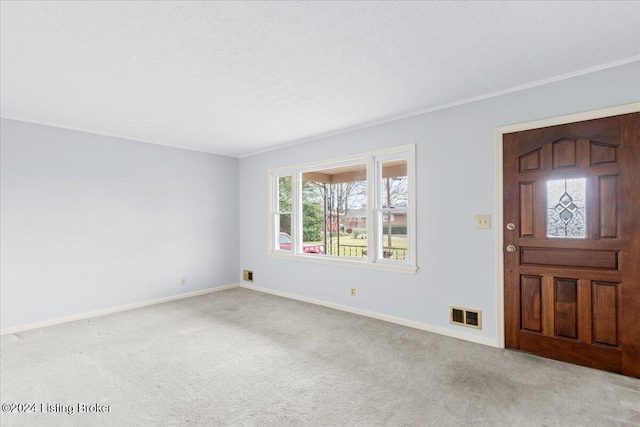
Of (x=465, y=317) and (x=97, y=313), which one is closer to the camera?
(x=465, y=317)

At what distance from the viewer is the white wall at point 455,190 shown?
2.74 metres

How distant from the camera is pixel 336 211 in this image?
4668 millimetres

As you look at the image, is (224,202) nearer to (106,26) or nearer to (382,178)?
(382,178)

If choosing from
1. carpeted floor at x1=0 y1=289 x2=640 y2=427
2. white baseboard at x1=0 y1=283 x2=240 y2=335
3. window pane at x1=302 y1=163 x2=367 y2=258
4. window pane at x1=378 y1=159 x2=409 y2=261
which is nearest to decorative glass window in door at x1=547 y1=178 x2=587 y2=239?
carpeted floor at x1=0 y1=289 x2=640 y2=427

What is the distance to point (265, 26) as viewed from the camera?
1990 mm

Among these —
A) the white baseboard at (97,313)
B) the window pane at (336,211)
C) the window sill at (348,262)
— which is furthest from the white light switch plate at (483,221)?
the white baseboard at (97,313)

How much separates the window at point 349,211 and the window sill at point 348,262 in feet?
0.04

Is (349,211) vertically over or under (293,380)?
over

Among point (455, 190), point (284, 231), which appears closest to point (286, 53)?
point (455, 190)

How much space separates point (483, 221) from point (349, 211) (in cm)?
179

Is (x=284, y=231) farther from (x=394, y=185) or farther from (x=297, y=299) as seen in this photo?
(x=394, y=185)

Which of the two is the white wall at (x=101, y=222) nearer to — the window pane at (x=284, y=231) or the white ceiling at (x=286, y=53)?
the white ceiling at (x=286, y=53)

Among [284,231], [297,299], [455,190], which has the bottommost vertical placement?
[297,299]

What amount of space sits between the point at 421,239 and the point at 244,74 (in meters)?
2.49
